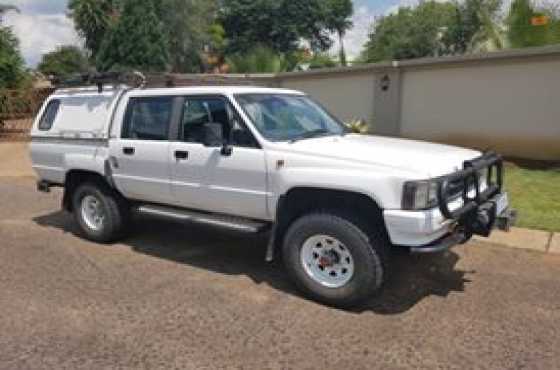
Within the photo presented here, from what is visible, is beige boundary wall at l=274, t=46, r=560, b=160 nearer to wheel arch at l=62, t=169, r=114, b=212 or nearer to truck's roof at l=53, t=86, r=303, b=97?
truck's roof at l=53, t=86, r=303, b=97

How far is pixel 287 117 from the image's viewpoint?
18.4ft

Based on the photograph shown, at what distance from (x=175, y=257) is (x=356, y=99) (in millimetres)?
10408

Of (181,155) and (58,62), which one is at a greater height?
(58,62)

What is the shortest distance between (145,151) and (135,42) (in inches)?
898

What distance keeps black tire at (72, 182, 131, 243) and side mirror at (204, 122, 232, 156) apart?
6.14 ft

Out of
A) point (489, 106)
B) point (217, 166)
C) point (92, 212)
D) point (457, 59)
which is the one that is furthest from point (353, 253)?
point (457, 59)

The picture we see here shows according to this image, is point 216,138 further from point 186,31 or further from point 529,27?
point 186,31

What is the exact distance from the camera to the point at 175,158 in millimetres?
5742

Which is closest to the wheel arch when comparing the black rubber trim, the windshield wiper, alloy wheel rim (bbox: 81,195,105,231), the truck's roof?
alloy wheel rim (bbox: 81,195,105,231)

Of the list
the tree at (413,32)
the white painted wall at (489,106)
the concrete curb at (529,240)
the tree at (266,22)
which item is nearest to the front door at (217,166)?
the concrete curb at (529,240)

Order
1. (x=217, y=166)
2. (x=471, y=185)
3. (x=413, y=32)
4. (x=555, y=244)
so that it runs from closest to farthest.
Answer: (x=471, y=185) → (x=217, y=166) → (x=555, y=244) → (x=413, y=32)

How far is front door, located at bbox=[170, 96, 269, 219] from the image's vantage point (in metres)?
5.18

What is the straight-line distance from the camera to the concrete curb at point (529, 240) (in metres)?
6.42

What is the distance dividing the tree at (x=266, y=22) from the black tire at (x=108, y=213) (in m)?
43.4
